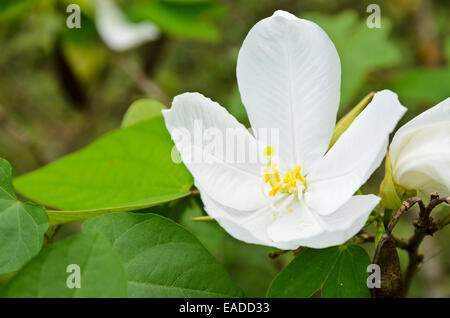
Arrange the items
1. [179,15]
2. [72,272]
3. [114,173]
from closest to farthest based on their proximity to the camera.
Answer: [72,272]
[114,173]
[179,15]

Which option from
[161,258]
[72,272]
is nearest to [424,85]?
[161,258]

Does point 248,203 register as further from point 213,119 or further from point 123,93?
point 123,93


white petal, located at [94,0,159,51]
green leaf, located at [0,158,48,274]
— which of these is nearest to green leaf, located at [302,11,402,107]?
white petal, located at [94,0,159,51]

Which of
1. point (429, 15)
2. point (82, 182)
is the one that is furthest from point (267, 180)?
point (429, 15)

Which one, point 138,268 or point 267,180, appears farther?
point 267,180

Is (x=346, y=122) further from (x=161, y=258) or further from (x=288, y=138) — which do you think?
(x=161, y=258)

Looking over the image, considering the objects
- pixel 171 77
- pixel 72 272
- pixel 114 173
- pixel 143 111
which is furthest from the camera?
pixel 171 77
